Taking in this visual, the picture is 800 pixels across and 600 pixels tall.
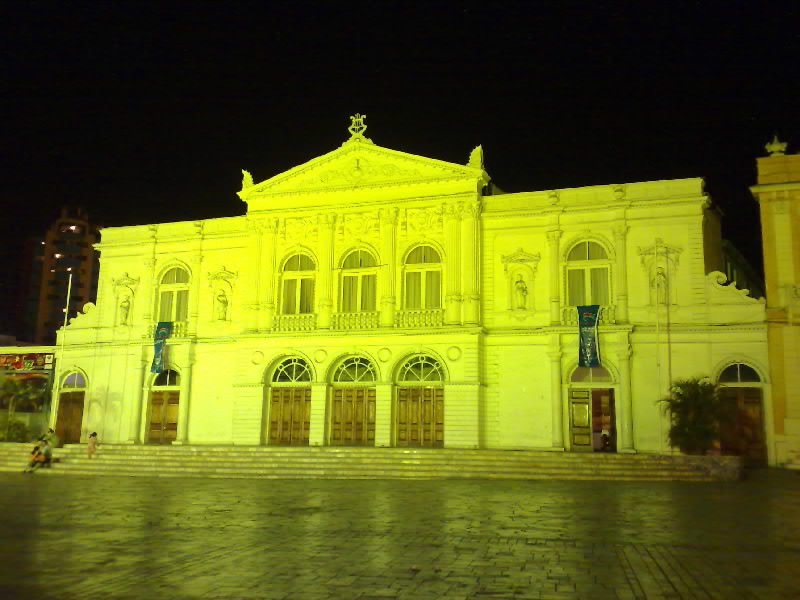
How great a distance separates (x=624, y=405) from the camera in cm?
2711

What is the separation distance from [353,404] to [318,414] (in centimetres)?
141

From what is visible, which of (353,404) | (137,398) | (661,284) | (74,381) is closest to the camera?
(661,284)

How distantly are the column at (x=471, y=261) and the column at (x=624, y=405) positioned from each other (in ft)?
17.7

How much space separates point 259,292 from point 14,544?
2071cm

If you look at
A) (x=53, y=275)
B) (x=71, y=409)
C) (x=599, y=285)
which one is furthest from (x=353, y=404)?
(x=53, y=275)

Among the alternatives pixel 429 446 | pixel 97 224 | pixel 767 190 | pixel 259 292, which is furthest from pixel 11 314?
pixel 767 190

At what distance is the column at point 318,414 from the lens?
29891 mm

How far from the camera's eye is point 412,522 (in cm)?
1349

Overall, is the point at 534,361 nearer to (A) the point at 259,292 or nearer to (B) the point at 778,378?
(B) the point at 778,378

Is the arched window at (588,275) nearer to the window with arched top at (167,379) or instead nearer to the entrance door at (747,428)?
the entrance door at (747,428)

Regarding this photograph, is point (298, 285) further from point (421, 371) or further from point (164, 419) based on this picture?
point (164, 419)

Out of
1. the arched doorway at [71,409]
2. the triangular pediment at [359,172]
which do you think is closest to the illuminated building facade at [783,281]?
the triangular pediment at [359,172]

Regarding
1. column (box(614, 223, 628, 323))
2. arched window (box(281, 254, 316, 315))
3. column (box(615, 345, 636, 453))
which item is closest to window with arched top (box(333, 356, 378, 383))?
arched window (box(281, 254, 316, 315))

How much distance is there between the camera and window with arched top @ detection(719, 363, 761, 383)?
26266 millimetres
